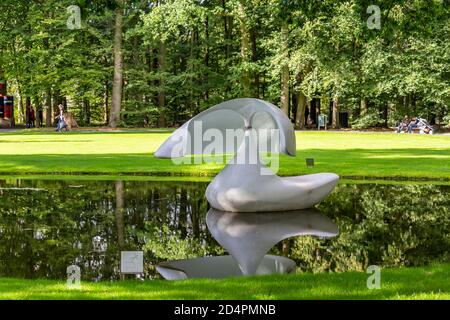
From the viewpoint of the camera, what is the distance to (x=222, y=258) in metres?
8.97

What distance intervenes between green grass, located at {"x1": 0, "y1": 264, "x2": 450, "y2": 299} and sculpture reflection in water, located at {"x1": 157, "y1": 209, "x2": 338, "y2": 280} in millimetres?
712

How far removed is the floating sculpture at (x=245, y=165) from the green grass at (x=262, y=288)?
4.56m

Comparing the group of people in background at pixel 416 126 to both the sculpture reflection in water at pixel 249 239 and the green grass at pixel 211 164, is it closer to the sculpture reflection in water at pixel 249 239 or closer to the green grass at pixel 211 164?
the green grass at pixel 211 164

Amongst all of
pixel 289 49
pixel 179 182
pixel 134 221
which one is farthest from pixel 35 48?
pixel 134 221

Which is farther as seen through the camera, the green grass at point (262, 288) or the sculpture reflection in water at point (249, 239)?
the sculpture reflection in water at point (249, 239)

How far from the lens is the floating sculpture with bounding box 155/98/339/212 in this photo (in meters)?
12.1

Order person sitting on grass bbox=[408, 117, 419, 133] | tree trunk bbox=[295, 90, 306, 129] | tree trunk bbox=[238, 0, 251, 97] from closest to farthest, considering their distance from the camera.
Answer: person sitting on grass bbox=[408, 117, 419, 133] → tree trunk bbox=[238, 0, 251, 97] → tree trunk bbox=[295, 90, 306, 129]

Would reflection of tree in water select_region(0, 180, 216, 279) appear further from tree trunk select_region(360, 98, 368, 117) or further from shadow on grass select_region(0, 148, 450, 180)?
tree trunk select_region(360, 98, 368, 117)

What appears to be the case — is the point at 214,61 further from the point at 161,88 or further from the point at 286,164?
the point at 286,164

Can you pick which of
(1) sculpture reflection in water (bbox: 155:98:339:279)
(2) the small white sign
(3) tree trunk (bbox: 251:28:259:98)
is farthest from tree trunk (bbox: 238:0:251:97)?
(2) the small white sign

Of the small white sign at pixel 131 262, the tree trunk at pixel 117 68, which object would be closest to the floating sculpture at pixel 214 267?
the small white sign at pixel 131 262

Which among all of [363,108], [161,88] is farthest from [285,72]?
[161,88]

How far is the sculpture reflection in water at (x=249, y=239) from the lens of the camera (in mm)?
8242

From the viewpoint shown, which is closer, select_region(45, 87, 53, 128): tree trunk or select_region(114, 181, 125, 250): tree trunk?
select_region(114, 181, 125, 250): tree trunk
